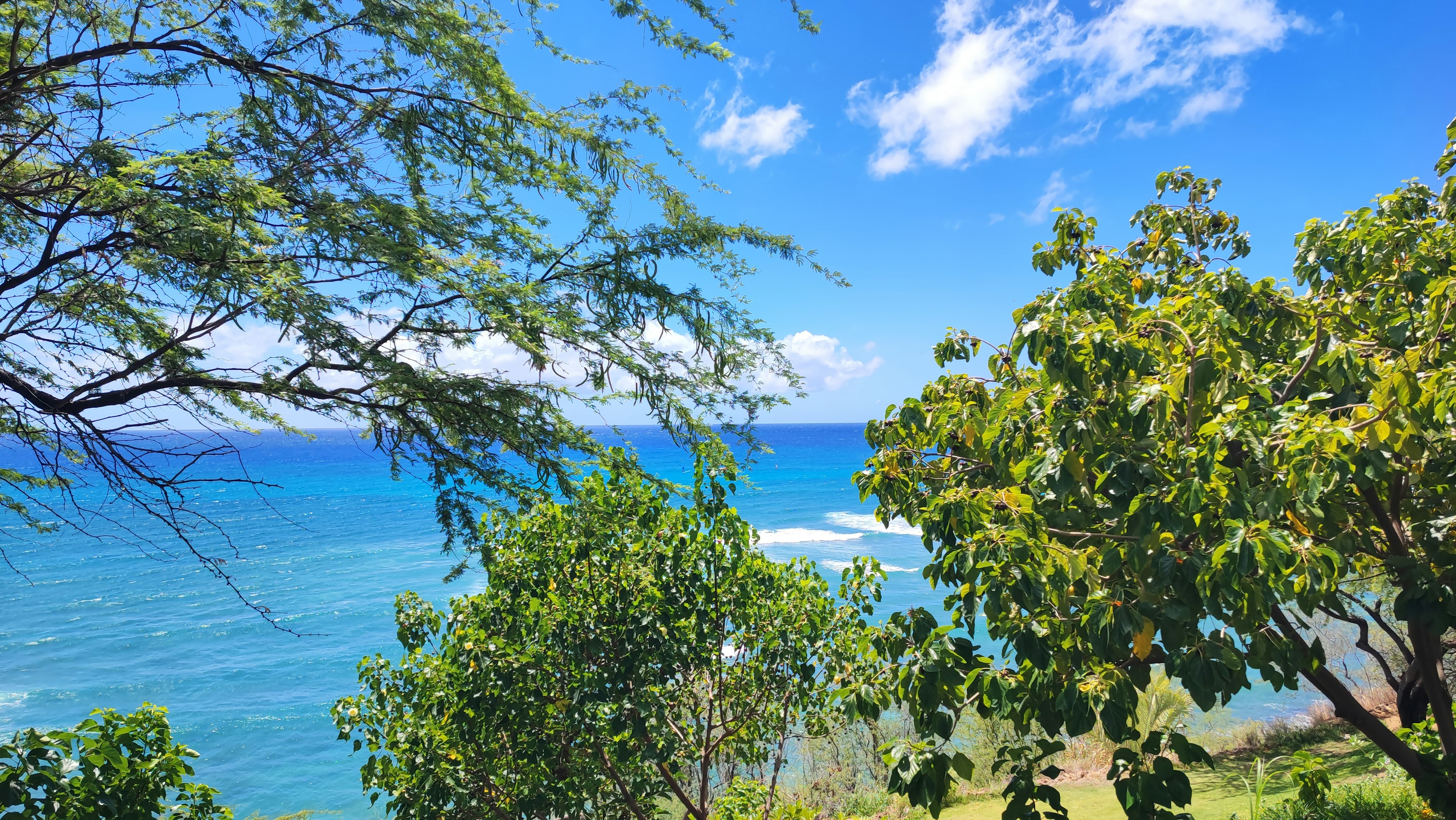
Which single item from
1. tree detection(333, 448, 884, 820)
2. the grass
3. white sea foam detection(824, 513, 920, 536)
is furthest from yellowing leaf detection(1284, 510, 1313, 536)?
white sea foam detection(824, 513, 920, 536)

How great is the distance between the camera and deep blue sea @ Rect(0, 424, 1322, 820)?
1527 centimetres

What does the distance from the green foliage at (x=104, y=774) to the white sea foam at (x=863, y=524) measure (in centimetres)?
3868

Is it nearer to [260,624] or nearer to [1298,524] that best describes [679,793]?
[1298,524]

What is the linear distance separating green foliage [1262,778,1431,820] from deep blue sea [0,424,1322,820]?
5020mm

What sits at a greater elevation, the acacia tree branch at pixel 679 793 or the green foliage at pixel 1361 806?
the acacia tree branch at pixel 679 793

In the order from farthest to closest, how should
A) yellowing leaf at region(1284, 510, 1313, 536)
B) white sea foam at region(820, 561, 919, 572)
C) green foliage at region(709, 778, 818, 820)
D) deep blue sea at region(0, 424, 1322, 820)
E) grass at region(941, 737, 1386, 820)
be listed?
white sea foam at region(820, 561, 919, 572)
deep blue sea at region(0, 424, 1322, 820)
grass at region(941, 737, 1386, 820)
green foliage at region(709, 778, 818, 820)
yellowing leaf at region(1284, 510, 1313, 536)

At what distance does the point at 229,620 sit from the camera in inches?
968

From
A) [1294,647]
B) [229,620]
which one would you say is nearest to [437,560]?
[229,620]

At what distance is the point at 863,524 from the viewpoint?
4547 centimetres

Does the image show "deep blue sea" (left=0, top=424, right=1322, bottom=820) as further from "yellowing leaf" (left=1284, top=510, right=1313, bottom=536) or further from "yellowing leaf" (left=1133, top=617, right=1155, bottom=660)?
"yellowing leaf" (left=1284, top=510, right=1313, bottom=536)

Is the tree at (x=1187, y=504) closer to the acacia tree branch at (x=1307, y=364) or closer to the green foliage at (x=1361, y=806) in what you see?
the acacia tree branch at (x=1307, y=364)

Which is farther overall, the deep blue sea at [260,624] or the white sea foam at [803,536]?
the white sea foam at [803,536]

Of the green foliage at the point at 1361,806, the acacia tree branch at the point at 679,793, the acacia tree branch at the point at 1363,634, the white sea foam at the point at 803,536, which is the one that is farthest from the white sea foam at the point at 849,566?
the acacia tree branch at the point at 679,793

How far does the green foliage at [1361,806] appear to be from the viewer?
524cm
